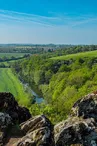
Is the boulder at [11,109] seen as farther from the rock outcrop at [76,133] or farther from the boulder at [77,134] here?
the boulder at [77,134]

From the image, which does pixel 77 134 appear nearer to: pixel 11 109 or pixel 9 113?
pixel 9 113

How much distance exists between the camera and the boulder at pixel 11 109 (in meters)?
17.5

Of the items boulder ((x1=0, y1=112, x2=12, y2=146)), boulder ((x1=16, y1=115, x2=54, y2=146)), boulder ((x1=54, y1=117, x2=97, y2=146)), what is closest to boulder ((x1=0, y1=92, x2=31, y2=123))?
boulder ((x1=0, y1=112, x2=12, y2=146))

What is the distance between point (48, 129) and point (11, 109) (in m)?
4.31

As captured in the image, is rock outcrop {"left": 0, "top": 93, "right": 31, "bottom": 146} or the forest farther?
the forest

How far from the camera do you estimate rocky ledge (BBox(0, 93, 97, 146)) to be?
1364 cm

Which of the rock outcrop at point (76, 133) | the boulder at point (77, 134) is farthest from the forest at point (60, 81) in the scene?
the boulder at point (77, 134)

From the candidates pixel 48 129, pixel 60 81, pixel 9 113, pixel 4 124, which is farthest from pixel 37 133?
pixel 60 81

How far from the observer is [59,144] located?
13820 millimetres

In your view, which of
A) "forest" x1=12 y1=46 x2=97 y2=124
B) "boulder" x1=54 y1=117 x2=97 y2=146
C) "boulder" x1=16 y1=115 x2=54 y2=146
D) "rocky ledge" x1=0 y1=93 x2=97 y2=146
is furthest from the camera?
"forest" x1=12 y1=46 x2=97 y2=124

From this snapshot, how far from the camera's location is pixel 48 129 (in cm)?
1414

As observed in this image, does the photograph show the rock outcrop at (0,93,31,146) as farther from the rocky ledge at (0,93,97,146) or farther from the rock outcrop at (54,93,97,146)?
the rock outcrop at (54,93,97,146)

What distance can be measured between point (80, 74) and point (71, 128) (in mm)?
97908

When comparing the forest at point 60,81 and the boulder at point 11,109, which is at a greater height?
the boulder at point 11,109
